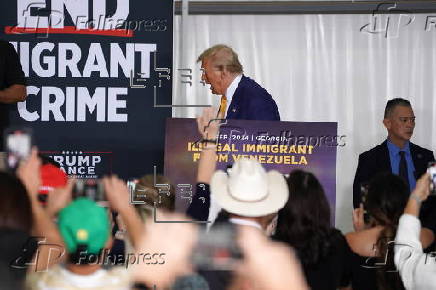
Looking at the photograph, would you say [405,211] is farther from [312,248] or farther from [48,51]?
[48,51]

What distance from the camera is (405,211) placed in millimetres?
2982

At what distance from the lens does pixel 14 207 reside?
2.31 metres

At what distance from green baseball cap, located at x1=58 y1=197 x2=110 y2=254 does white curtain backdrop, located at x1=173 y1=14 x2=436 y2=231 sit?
11.5 ft

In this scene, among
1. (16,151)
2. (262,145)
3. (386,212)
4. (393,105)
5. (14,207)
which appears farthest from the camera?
(393,105)

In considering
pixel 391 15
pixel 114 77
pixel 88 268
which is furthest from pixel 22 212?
pixel 391 15

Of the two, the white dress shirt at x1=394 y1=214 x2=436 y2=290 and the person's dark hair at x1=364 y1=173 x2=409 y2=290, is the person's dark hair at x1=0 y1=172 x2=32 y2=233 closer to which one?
the white dress shirt at x1=394 y1=214 x2=436 y2=290

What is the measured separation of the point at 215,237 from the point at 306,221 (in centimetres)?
40

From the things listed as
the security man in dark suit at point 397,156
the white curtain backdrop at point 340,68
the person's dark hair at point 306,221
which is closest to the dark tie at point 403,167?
the security man in dark suit at point 397,156

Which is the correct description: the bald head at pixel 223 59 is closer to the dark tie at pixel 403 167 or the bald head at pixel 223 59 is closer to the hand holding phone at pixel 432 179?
the dark tie at pixel 403 167

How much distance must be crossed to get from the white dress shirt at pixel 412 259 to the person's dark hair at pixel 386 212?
228 millimetres

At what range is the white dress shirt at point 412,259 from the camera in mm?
2791

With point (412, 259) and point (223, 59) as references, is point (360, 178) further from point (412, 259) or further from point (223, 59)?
point (412, 259)

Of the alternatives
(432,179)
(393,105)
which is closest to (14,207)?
(432,179)

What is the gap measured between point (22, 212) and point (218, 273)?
2.17 feet
